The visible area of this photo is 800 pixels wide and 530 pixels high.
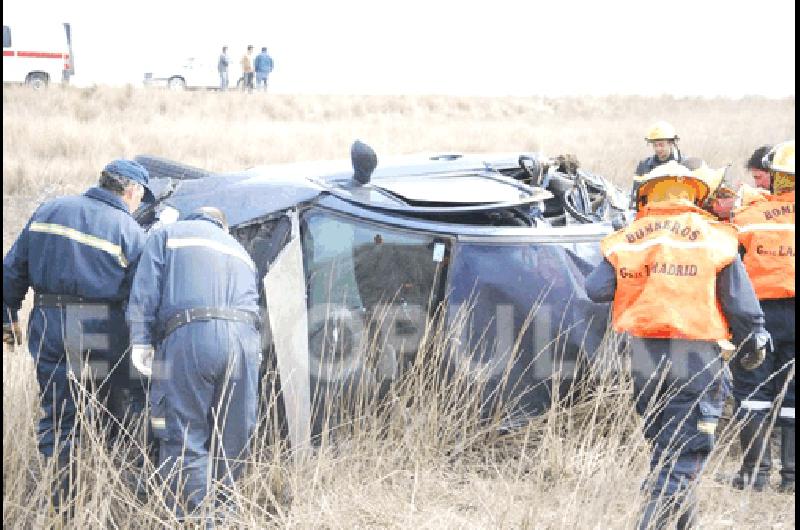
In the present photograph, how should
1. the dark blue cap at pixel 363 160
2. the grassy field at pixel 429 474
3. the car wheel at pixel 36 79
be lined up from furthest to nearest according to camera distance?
the car wheel at pixel 36 79, the dark blue cap at pixel 363 160, the grassy field at pixel 429 474

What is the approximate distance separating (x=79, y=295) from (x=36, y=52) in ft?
68.8

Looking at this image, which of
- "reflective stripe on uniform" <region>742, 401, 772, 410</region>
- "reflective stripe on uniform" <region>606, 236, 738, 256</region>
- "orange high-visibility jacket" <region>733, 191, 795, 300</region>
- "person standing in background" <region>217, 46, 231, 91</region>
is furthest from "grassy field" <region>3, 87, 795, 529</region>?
"person standing in background" <region>217, 46, 231, 91</region>

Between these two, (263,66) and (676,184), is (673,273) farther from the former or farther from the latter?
(263,66)

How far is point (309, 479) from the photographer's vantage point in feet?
11.6

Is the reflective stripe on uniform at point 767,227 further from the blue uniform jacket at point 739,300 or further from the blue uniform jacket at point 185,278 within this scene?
the blue uniform jacket at point 185,278

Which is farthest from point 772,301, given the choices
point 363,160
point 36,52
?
point 36,52

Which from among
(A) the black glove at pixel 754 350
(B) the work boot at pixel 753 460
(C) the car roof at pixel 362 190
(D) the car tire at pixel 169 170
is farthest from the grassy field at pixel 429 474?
(D) the car tire at pixel 169 170

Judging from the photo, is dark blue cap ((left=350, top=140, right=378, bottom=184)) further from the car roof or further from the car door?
the car door

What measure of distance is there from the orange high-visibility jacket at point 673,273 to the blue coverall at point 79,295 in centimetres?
219

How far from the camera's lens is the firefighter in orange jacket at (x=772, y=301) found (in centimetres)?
414

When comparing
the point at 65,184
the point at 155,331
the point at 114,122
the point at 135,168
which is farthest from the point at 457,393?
the point at 114,122

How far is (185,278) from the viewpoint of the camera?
11.6 ft

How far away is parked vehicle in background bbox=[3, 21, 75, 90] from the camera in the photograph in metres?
21.8

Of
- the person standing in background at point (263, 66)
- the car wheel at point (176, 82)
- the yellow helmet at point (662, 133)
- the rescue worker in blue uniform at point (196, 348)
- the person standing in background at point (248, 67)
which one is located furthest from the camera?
the car wheel at point (176, 82)
